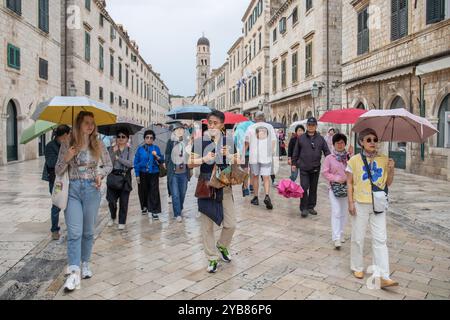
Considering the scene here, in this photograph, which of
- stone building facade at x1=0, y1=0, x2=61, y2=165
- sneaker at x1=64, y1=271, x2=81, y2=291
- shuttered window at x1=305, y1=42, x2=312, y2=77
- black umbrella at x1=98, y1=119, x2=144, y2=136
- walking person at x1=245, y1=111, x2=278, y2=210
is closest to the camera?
sneaker at x1=64, y1=271, x2=81, y2=291

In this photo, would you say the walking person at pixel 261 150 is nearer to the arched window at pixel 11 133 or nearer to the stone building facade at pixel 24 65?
the stone building facade at pixel 24 65

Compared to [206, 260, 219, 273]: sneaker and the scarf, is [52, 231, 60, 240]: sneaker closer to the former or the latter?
[206, 260, 219, 273]: sneaker

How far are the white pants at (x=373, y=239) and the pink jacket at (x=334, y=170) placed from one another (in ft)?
3.65

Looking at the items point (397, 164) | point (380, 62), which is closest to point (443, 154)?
point (397, 164)

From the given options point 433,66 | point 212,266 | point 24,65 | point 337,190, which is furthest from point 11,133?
point 433,66

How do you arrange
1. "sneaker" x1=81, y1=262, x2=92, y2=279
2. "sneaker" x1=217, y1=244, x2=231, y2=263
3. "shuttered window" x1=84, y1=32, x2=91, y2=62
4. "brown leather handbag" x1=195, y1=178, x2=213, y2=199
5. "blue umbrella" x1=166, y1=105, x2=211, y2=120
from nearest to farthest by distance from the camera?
"sneaker" x1=81, y1=262, x2=92, y2=279, "brown leather handbag" x1=195, y1=178, x2=213, y2=199, "sneaker" x1=217, y1=244, x2=231, y2=263, "blue umbrella" x1=166, y1=105, x2=211, y2=120, "shuttered window" x1=84, y1=32, x2=91, y2=62

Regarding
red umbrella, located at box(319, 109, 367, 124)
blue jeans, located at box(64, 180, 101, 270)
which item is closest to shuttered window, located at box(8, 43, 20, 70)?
red umbrella, located at box(319, 109, 367, 124)

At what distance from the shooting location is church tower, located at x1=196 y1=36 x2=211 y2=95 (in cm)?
9719

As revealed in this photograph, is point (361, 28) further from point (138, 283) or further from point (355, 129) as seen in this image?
point (138, 283)

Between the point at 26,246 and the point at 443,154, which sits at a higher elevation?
the point at 443,154

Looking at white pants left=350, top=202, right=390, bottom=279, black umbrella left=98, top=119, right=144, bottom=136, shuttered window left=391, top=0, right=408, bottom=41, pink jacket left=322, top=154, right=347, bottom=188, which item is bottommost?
white pants left=350, top=202, right=390, bottom=279

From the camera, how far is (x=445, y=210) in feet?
24.3
